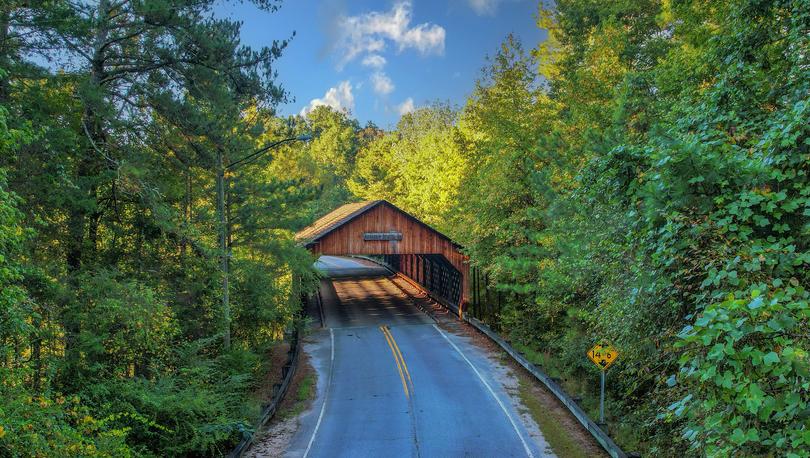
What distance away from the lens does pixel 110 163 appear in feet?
45.6

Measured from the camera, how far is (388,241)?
32.0 meters

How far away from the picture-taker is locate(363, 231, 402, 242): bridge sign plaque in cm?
3145

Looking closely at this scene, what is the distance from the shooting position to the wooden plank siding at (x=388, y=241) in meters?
30.6

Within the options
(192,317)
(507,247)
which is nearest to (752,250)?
(192,317)

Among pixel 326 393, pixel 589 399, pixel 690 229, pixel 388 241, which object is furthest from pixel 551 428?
pixel 388 241

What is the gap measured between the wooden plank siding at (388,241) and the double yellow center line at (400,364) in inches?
220

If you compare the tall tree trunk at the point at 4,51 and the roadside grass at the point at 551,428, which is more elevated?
the tall tree trunk at the point at 4,51

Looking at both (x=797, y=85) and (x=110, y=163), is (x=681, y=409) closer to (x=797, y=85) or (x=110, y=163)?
(x=797, y=85)

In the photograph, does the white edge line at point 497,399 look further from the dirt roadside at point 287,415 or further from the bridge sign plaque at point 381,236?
the bridge sign plaque at point 381,236

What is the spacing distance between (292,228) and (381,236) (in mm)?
10721

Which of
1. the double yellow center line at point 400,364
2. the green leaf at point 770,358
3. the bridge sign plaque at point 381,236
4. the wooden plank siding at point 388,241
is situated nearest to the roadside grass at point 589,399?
the double yellow center line at point 400,364

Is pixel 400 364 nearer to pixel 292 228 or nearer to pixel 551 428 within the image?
pixel 292 228

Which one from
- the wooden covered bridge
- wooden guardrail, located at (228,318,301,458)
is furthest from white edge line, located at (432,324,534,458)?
wooden guardrail, located at (228,318,301,458)

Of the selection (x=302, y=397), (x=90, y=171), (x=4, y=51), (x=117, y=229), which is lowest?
(x=302, y=397)
